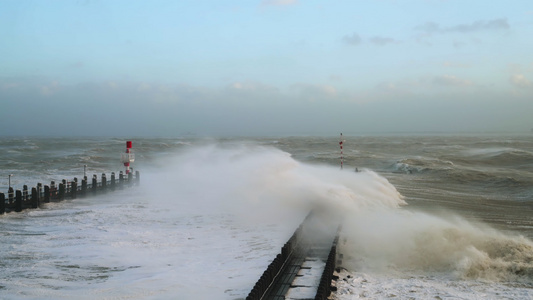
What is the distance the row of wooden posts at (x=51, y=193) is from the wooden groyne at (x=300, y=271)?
438 inches

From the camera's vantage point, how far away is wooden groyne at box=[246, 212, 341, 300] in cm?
738

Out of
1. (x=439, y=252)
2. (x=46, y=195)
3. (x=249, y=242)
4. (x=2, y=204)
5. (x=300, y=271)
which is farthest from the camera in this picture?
(x=46, y=195)

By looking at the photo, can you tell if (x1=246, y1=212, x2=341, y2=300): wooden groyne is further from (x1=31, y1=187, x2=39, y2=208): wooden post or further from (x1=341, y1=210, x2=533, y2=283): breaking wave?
(x1=31, y1=187, x2=39, y2=208): wooden post

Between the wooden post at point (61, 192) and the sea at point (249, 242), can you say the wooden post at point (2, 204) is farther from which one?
the wooden post at point (61, 192)

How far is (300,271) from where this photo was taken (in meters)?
8.89

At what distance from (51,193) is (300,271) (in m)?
13.8

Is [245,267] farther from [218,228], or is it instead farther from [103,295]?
[218,228]

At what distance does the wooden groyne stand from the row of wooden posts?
36.5ft

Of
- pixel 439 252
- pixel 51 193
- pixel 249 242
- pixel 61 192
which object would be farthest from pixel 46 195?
pixel 439 252

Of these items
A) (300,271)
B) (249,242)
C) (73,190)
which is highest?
(73,190)

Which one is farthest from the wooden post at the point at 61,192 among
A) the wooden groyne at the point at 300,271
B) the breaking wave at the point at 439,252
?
the breaking wave at the point at 439,252

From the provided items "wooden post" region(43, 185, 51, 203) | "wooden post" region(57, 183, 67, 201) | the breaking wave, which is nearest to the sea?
the breaking wave

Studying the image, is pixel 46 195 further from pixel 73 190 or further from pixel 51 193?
pixel 73 190

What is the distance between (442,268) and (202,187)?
592 inches
